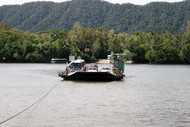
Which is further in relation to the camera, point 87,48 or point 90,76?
point 87,48

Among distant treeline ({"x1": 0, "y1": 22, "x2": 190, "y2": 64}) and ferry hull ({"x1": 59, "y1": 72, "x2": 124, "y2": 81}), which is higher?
distant treeline ({"x1": 0, "y1": 22, "x2": 190, "y2": 64})

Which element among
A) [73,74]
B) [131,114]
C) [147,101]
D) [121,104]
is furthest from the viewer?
[73,74]

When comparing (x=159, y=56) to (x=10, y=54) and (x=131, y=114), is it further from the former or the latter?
(x=131, y=114)

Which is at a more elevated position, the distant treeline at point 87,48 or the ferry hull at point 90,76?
the distant treeline at point 87,48

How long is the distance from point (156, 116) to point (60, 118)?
602 centimetres

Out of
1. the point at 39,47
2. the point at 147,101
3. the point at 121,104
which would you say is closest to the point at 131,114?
the point at 121,104

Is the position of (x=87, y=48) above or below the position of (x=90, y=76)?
above

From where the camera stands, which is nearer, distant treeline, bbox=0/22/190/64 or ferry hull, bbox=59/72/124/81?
ferry hull, bbox=59/72/124/81

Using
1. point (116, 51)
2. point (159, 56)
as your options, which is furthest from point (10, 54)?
point (159, 56)

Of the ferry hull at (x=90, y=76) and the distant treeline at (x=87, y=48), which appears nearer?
the ferry hull at (x=90, y=76)

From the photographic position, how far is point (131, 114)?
70.7 ft

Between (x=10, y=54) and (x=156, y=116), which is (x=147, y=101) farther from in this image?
(x=10, y=54)

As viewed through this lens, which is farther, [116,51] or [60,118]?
[116,51]

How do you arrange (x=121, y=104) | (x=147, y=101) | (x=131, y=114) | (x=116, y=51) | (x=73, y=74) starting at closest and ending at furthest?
(x=131, y=114)
(x=121, y=104)
(x=147, y=101)
(x=73, y=74)
(x=116, y=51)
